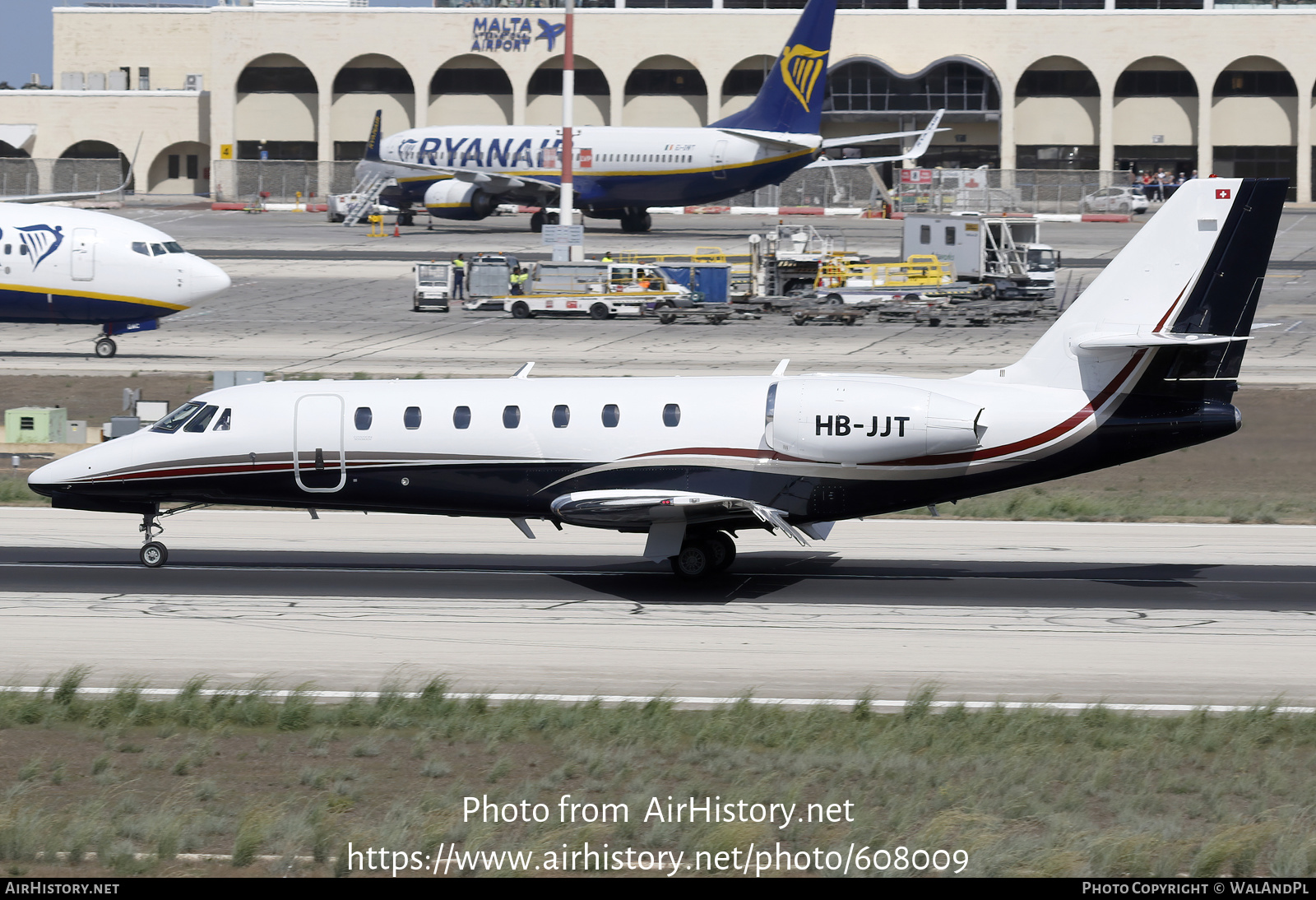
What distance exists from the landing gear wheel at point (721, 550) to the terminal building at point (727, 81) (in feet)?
296

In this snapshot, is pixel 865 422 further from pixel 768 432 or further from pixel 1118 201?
pixel 1118 201

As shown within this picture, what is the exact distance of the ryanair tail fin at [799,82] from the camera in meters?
77.0

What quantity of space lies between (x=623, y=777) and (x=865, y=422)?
30.3 ft

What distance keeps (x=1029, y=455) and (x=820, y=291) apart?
37.3 m

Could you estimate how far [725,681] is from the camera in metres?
17.9

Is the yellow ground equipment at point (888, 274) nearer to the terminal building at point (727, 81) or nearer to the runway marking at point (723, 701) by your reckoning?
the runway marking at point (723, 701)

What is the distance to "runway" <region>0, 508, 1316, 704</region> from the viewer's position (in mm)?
18125

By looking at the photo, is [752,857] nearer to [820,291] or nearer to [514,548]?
[514,548]

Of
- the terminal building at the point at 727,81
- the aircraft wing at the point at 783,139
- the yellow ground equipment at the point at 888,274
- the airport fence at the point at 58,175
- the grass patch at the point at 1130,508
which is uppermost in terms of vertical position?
the terminal building at the point at 727,81

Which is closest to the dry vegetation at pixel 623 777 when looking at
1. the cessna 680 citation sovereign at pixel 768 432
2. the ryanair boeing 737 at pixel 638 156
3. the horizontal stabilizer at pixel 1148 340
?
the cessna 680 citation sovereign at pixel 768 432

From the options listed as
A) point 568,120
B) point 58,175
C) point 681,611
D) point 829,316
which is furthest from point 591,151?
point 681,611

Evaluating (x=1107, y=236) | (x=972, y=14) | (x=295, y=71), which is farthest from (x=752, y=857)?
(x=295, y=71)

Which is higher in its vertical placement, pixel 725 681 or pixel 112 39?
pixel 112 39

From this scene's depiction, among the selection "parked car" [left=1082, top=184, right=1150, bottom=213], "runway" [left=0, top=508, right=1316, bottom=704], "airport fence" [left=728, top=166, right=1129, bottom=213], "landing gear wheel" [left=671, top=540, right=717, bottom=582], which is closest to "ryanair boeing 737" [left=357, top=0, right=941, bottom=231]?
"airport fence" [left=728, top=166, right=1129, bottom=213]
